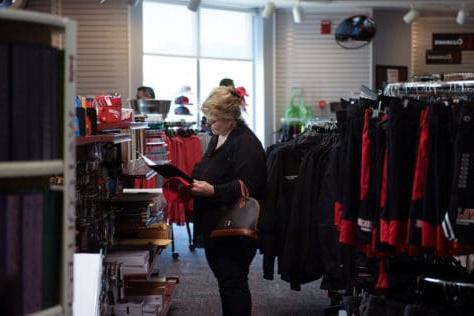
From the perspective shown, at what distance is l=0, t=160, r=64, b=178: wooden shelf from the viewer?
5.57ft

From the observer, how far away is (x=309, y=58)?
977cm

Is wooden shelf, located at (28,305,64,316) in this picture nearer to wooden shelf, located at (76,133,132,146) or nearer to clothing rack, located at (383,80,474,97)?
wooden shelf, located at (76,133,132,146)

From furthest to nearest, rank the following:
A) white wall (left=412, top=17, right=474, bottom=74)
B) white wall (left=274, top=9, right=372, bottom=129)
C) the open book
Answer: white wall (left=412, top=17, right=474, bottom=74), white wall (left=274, top=9, right=372, bottom=129), the open book

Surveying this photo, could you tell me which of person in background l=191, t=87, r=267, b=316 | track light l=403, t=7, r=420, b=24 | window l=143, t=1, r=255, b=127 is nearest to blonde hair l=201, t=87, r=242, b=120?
person in background l=191, t=87, r=267, b=316

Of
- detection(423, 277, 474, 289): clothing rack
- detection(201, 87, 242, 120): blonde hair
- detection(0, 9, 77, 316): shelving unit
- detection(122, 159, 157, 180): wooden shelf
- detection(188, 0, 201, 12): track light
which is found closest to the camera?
detection(0, 9, 77, 316): shelving unit

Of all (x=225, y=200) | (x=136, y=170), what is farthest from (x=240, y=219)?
(x=136, y=170)

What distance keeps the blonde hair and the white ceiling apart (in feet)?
18.1

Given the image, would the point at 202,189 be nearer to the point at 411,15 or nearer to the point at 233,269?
the point at 233,269

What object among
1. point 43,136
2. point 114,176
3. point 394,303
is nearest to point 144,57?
point 114,176

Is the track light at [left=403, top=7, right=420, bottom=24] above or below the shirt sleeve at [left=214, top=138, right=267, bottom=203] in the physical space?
above

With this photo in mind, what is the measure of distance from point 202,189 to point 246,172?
254 millimetres

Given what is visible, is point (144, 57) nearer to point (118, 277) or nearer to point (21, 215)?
point (118, 277)

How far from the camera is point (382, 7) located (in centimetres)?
970

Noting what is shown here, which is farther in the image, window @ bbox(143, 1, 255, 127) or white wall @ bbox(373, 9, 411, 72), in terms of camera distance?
white wall @ bbox(373, 9, 411, 72)
